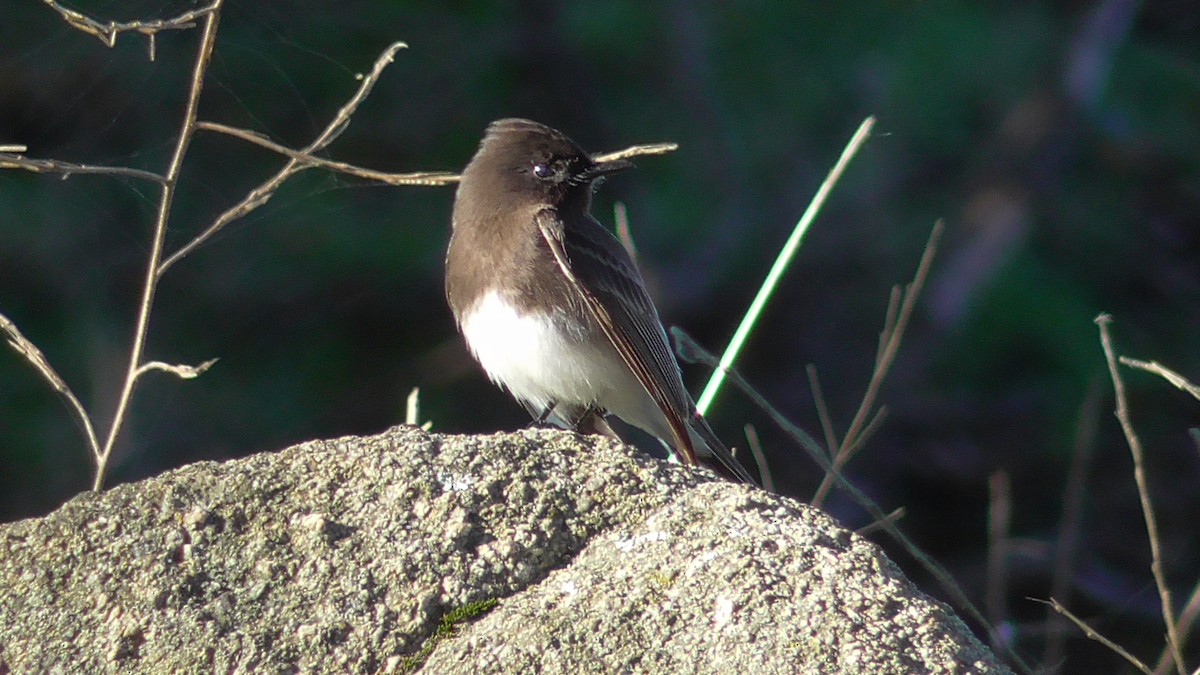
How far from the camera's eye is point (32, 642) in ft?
7.68

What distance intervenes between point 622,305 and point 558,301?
0.75 ft

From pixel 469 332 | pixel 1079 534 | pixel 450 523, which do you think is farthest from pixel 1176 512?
pixel 450 523

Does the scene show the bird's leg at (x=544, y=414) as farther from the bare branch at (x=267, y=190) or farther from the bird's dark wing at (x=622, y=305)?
the bare branch at (x=267, y=190)

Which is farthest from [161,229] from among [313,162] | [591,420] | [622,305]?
[591,420]

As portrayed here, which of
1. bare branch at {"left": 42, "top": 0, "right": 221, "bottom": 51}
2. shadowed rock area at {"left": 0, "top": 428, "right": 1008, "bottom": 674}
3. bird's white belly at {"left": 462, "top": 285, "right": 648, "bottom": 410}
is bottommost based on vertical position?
bird's white belly at {"left": 462, "top": 285, "right": 648, "bottom": 410}

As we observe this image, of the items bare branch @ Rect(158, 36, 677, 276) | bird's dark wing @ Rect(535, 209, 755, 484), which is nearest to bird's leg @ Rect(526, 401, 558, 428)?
bird's dark wing @ Rect(535, 209, 755, 484)

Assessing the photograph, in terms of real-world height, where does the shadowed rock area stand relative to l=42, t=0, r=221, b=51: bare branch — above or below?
below

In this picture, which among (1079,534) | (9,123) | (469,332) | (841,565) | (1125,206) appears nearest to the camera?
(841,565)

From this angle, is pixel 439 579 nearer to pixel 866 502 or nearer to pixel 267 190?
pixel 267 190

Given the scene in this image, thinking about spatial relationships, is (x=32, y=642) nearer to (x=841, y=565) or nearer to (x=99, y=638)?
(x=99, y=638)

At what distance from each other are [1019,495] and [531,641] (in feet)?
20.5

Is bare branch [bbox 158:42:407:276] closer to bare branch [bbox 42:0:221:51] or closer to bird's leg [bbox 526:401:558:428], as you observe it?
bare branch [bbox 42:0:221:51]

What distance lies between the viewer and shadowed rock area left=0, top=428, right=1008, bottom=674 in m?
2.32

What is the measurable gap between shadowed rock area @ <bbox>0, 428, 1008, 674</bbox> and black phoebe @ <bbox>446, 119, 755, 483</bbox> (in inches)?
61.8
